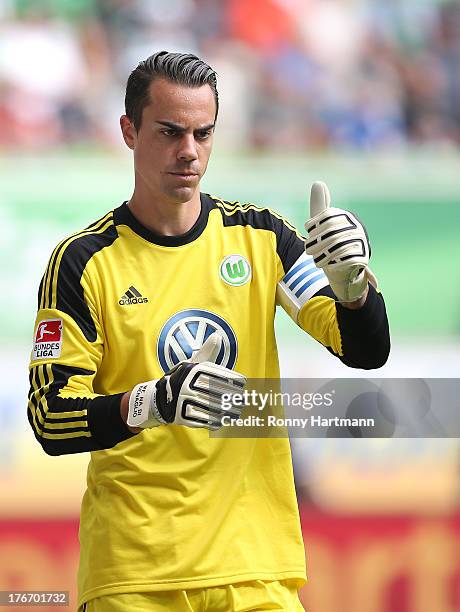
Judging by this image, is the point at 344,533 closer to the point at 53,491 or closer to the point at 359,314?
the point at 53,491

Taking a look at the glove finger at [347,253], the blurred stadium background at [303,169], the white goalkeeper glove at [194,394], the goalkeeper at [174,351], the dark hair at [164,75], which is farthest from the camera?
the blurred stadium background at [303,169]

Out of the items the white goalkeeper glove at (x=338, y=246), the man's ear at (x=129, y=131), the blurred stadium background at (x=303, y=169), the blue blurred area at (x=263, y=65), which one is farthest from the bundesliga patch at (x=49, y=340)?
the blue blurred area at (x=263, y=65)

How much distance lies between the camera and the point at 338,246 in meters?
2.93

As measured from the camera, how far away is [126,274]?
10.8ft

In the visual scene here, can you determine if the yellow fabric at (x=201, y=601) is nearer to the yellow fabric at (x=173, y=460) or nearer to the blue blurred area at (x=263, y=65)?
the yellow fabric at (x=173, y=460)

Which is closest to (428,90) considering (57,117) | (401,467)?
(57,117)

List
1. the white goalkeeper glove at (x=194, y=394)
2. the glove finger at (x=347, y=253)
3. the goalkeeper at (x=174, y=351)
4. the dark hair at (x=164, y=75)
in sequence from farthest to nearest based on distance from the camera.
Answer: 1. the dark hair at (x=164, y=75)
2. the goalkeeper at (x=174, y=351)
3. the glove finger at (x=347, y=253)
4. the white goalkeeper glove at (x=194, y=394)

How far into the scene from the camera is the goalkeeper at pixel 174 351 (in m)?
3.14

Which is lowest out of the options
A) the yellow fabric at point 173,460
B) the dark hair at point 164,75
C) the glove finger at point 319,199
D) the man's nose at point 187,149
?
the yellow fabric at point 173,460

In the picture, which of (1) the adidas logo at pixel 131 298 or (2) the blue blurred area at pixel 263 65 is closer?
(1) the adidas logo at pixel 131 298

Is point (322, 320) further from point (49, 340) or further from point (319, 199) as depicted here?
point (49, 340)

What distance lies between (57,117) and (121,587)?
6577 mm

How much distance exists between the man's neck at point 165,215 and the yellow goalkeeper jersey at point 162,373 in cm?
3

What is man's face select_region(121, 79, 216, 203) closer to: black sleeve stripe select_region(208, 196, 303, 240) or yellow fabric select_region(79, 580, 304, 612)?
black sleeve stripe select_region(208, 196, 303, 240)
